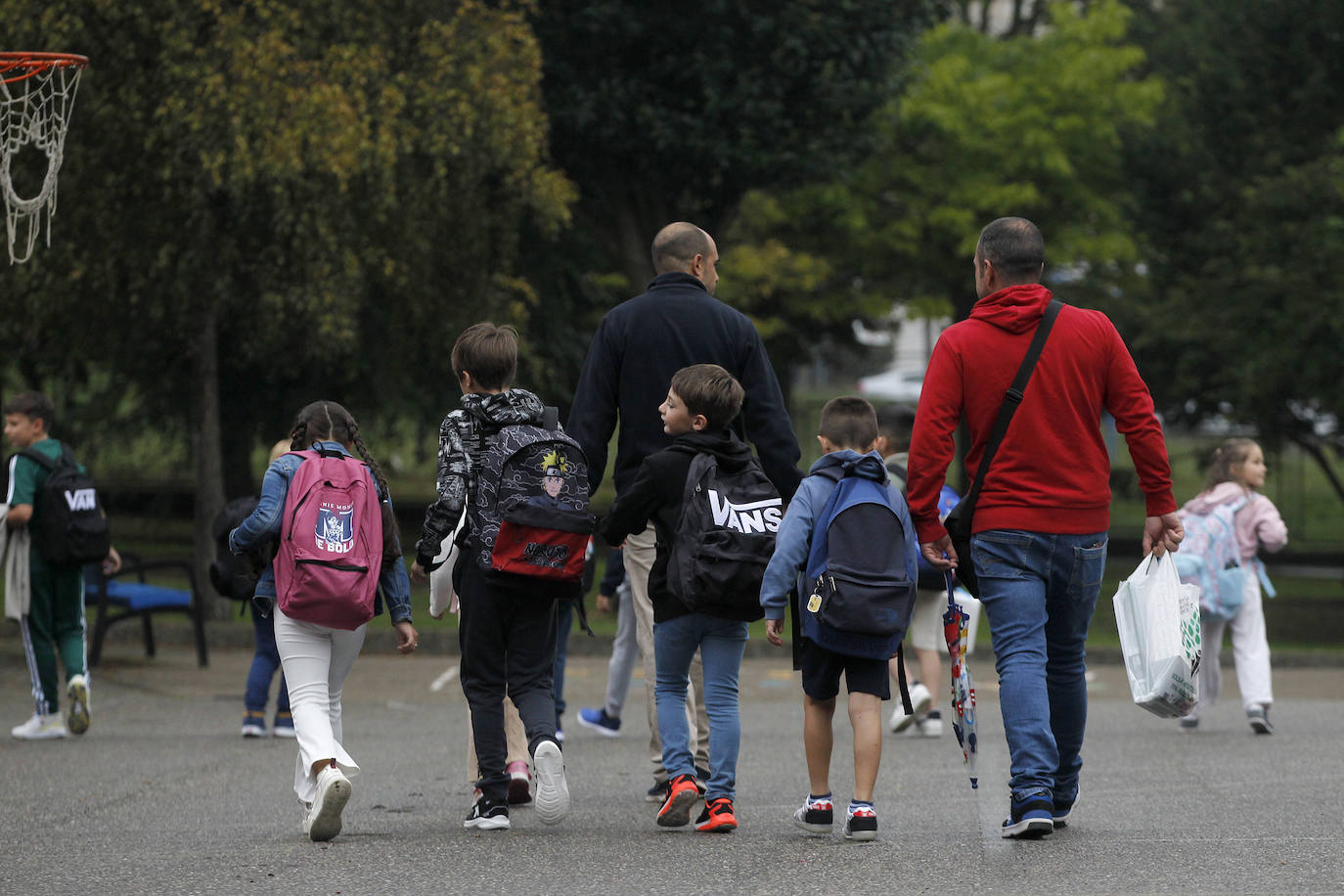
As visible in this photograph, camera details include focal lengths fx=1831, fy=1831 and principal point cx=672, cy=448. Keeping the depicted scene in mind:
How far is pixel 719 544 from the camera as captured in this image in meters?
6.06

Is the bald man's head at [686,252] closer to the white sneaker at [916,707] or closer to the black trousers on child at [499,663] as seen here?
the black trousers on child at [499,663]

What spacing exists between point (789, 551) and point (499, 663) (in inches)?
45.0

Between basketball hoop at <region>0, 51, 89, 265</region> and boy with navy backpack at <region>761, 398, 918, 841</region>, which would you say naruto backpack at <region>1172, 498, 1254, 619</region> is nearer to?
boy with navy backpack at <region>761, 398, 918, 841</region>

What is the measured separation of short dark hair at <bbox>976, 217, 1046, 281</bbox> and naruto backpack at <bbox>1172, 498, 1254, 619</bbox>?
14.5ft

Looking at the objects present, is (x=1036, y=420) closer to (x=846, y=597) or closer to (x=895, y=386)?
(x=846, y=597)

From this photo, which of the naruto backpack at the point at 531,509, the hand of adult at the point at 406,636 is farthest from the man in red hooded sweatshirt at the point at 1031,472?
the hand of adult at the point at 406,636

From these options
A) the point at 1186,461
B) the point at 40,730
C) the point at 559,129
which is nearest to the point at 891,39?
the point at 559,129

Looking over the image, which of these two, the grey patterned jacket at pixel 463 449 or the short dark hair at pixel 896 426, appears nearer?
the grey patterned jacket at pixel 463 449

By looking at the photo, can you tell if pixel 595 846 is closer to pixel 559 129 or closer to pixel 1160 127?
pixel 559 129

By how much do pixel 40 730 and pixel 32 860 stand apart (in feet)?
13.0

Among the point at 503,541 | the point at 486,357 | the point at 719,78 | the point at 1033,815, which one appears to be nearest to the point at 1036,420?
the point at 1033,815

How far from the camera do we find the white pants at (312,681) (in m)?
6.26

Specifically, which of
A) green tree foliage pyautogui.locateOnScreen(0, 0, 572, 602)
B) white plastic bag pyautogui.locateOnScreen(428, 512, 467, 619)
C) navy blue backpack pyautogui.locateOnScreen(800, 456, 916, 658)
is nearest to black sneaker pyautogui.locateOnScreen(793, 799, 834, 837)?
navy blue backpack pyautogui.locateOnScreen(800, 456, 916, 658)

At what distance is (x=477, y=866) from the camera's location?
5637 mm
